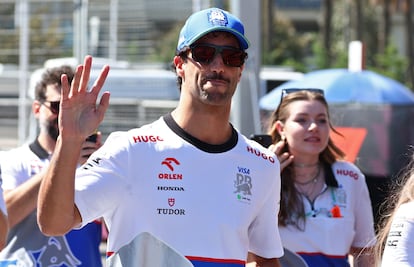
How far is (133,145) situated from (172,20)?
7.56 metres

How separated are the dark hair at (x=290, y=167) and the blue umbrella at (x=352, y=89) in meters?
2.95

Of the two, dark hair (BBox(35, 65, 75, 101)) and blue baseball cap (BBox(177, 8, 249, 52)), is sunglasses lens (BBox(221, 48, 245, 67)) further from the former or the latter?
dark hair (BBox(35, 65, 75, 101))

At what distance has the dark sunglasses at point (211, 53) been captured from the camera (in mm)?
3725

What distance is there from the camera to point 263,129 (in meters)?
6.29

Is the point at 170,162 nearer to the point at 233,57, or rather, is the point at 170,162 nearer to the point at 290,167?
the point at 233,57

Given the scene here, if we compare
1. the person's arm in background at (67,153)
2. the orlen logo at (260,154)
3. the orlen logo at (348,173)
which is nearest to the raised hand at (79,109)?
the person's arm in background at (67,153)

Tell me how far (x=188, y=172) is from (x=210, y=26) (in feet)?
1.85

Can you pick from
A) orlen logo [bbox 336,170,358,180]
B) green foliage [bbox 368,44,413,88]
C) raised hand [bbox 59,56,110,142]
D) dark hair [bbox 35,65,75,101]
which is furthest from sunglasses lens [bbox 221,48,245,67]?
green foliage [bbox 368,44,413,88]

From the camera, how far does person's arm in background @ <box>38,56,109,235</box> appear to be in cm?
334

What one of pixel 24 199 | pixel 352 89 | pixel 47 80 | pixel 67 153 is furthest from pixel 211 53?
pixel 352 89

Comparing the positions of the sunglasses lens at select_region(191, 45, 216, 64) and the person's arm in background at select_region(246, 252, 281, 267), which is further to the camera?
the person's arm in background at select_region(246, 252, 281, 267)

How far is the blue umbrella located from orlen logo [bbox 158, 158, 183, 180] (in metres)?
4.80

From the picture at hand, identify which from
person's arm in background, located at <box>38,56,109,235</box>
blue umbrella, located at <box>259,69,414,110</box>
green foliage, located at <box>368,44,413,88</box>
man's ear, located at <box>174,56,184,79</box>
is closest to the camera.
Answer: person's arm in background, located at <box>38,56,109,235</box>

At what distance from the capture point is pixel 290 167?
531 centimetres
